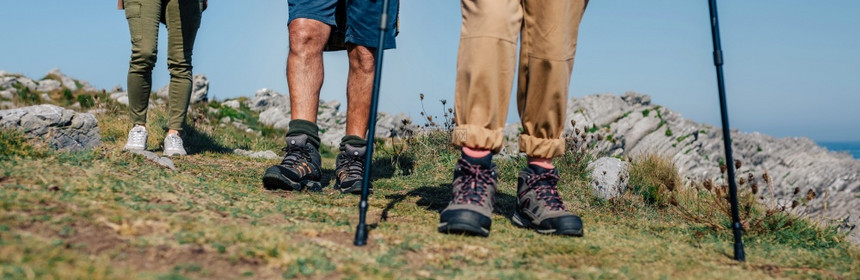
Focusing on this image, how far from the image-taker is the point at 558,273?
199 centimetres

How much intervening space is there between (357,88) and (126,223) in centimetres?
235

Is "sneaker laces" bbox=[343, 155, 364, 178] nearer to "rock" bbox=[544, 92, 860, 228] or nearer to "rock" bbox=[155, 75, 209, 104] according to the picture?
"rock" bbox=[155, 75, 209, 104]

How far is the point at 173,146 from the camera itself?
5422 mm

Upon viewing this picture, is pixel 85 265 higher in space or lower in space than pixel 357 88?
lower

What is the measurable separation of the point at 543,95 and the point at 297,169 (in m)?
1.61

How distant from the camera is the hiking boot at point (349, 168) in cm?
379

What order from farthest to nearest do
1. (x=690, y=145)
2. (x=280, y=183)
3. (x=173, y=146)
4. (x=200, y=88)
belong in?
(x=690, y=145) < (x=200, y=88) < (x=173, y=146) < (x=280, y=183)

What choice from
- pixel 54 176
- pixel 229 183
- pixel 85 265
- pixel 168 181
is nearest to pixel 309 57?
pixel 229 183

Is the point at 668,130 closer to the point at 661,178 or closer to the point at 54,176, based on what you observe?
the point at 661,178

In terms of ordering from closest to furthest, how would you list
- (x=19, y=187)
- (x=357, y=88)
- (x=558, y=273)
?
(x=558, y=273) → (x=19, y=187) → (x=357, y=88)

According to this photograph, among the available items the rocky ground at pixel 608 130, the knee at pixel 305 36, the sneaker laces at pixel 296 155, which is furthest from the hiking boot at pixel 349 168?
the rocky ground at pixel 608 130

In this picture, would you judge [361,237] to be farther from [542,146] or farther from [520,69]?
[520,69]

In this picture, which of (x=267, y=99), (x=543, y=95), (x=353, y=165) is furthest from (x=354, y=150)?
(x=267, y=99)

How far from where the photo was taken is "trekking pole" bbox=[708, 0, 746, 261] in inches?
98.4
